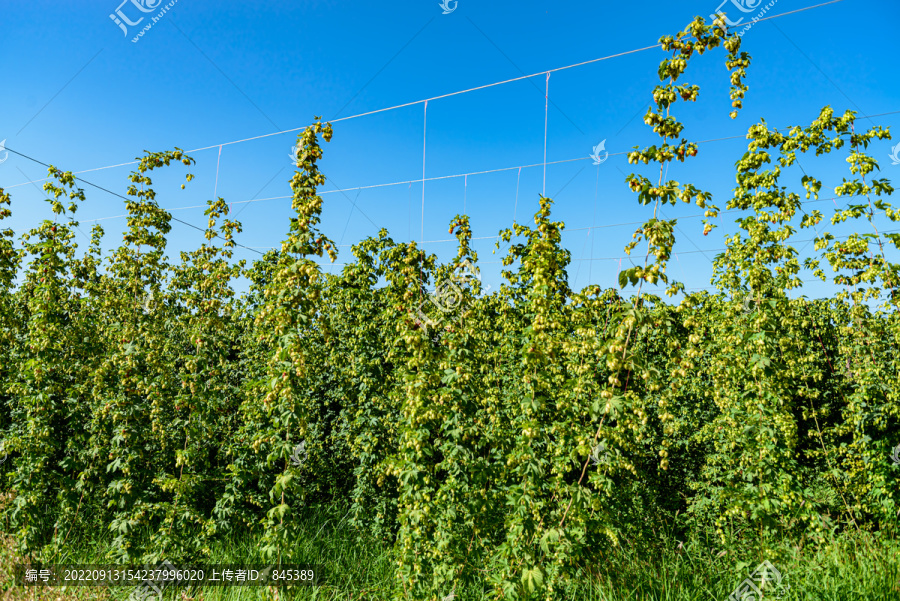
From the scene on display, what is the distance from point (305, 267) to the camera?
13.5ft

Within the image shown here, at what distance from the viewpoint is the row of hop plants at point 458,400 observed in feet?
12.6

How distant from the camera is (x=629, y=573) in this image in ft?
15.0

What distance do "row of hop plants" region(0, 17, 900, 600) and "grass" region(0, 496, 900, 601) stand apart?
0.72ft

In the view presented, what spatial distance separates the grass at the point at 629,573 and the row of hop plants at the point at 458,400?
22cm

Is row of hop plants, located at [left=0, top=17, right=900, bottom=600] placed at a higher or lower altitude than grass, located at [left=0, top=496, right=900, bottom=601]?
higher

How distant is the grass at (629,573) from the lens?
402 cm

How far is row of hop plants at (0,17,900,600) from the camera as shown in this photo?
383cm

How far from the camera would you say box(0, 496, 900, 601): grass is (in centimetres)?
402

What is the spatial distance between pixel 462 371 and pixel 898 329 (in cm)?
499

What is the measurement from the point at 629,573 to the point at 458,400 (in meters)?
2.42

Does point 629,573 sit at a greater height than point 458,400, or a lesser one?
lesser

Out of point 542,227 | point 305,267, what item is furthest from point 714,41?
point 305,267

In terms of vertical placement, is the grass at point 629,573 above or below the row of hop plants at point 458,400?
below

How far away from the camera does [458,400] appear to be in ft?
13.3
